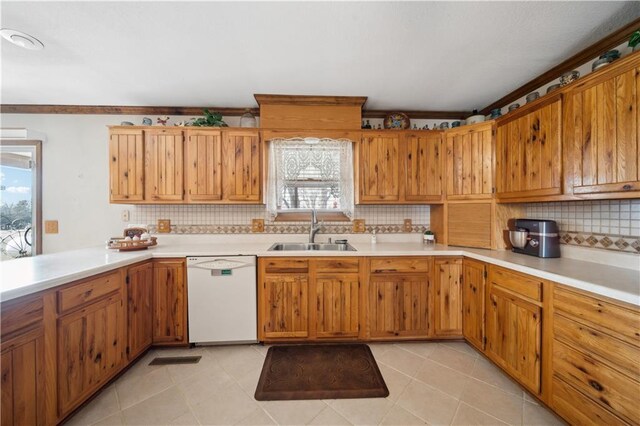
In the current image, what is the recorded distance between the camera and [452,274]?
219 cm

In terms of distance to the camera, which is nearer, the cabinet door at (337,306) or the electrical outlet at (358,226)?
the cabinet door at (337,306)

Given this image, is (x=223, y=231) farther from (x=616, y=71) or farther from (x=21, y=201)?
(x=616, y=71)

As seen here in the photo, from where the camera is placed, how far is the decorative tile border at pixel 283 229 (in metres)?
2.68

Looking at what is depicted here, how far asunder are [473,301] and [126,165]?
361cm

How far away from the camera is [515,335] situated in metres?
1.63

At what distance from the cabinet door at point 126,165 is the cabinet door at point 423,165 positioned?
2789mm

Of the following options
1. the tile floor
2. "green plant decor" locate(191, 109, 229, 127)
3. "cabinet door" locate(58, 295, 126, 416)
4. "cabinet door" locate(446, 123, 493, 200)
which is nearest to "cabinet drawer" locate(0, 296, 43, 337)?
"cabinet door" locate(58, 295, 126, 416)

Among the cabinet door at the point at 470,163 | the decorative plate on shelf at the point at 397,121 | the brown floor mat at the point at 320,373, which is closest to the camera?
the brown floor mat at the point at 320,373

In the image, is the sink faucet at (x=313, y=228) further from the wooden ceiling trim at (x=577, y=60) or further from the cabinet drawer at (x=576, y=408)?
the wooden ceiling trim at (x=577, y=60)

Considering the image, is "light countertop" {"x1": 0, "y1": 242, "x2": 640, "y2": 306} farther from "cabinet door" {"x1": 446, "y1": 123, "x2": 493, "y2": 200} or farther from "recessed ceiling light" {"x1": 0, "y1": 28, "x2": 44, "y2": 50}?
"recessed ceiling light" {"x1": 0, "y1": 28, "x2": 44, "y2": 50}

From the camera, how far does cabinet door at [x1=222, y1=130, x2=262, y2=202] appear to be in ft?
7.91

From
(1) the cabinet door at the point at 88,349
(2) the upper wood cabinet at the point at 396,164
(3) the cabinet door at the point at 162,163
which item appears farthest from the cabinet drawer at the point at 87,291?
(2) the upper wood cabinet at the point at 396,164

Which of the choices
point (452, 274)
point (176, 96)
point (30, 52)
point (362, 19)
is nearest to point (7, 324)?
point (30, 52)

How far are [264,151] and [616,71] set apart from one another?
8.36 ft
